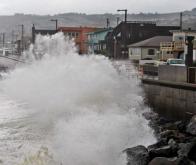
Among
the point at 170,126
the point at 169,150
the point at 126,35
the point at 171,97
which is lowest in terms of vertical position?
the point at 170,126

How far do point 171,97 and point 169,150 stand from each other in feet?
28.8

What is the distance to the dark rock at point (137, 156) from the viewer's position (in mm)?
12225

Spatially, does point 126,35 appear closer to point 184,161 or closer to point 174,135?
point 174,135

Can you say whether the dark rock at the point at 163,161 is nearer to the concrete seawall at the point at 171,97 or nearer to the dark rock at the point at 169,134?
the dark rock at the point at 169,134

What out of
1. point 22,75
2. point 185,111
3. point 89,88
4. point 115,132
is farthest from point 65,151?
point 22,75

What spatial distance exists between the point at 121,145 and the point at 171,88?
24.3ft

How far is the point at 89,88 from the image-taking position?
2525cm

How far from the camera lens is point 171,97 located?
70.3ft

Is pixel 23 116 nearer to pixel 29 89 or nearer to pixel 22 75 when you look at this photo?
pixel 29 89

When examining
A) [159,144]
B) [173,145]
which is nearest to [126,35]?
[159,144]

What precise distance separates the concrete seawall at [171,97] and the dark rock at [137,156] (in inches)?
268

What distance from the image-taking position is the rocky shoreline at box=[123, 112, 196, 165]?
11464 millimetres

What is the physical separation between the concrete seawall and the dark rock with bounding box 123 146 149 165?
22.3 feet

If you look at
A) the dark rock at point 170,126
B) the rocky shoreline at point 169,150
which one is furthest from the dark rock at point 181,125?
the dark rock at point 170,126
